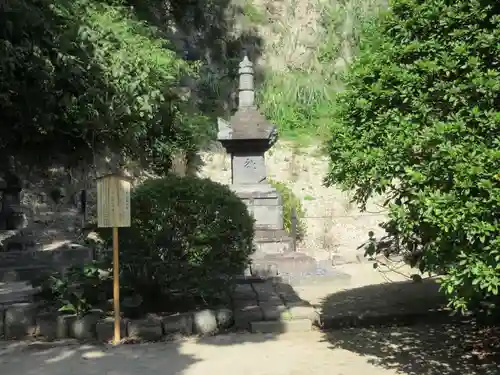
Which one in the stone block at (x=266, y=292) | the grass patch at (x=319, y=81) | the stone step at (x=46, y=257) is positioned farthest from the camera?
the grass patch at (x=319, y=81)

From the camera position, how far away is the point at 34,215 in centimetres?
1268

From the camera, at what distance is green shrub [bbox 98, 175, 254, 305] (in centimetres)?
577

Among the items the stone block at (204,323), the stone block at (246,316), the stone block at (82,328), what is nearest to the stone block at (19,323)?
the stone block at (82,328)

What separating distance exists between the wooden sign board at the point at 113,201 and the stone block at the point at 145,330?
1.04m

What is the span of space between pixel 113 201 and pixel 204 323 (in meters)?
1.61

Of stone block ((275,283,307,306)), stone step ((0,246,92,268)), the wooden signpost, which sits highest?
the wooden signpost

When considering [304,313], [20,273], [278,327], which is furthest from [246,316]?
[20,273]

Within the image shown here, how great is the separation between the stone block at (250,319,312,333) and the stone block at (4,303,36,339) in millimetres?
2337

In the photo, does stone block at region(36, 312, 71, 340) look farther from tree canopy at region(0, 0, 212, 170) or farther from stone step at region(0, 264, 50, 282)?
tree canopy at region(0, 0, 212, 170)

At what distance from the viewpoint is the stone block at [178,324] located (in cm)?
561

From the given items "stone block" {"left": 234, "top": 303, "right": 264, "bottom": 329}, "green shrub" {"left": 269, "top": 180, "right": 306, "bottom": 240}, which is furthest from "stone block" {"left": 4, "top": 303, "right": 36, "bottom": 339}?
"green shrub" {"left": 269, "top": 180, "right": 306, "bottom": 240}

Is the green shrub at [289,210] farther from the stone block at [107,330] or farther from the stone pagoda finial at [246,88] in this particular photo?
the stone block at [107,330]

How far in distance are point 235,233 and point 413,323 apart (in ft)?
7.30

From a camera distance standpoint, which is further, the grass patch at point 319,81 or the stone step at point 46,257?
the grass patch at point 319,81
